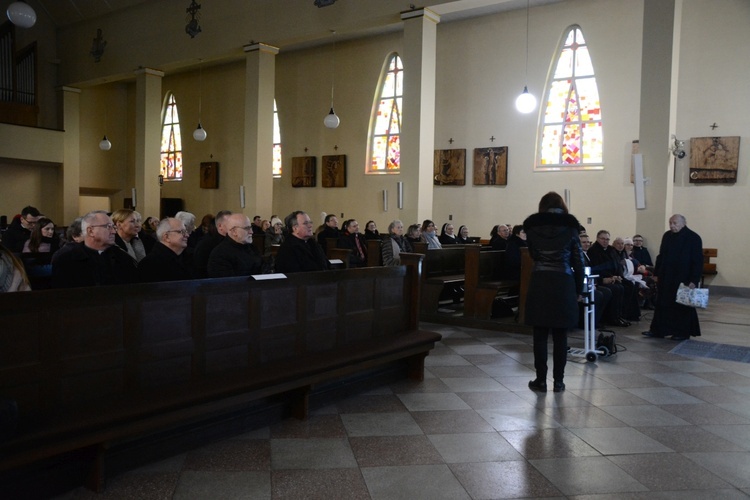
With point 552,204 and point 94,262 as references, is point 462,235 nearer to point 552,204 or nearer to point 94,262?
point 552,204

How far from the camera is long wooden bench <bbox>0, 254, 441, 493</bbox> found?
8.59 feet

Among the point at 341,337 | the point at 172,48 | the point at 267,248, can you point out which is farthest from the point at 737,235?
the point at 172,48

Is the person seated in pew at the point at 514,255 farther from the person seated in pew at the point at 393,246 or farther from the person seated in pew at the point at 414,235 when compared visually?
the person seated in pew at the point at 414,235

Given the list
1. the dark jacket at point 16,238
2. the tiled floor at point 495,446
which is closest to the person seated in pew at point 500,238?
the tiled floor at point 495,446

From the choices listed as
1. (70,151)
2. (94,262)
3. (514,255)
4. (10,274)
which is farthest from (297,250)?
(70,151)

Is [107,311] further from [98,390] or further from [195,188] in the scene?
[195,188]

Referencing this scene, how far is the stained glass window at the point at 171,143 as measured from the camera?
20375 mm

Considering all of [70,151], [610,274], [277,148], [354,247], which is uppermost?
[277,148]

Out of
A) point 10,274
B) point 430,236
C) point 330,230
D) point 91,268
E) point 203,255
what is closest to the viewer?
point 10,274

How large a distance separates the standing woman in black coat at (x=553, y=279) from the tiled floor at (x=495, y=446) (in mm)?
337

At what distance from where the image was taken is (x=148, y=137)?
1641 cm

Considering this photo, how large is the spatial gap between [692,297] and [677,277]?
0.44 m

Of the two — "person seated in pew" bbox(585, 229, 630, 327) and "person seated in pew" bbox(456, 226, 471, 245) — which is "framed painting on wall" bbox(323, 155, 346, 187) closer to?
"person seated in pew" bbox(456, 226, 471, 245)

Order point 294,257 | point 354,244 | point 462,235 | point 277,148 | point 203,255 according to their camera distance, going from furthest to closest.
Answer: point 277,148 < point 462,235 < point 354,244 < point 203,255 < point 294,257
